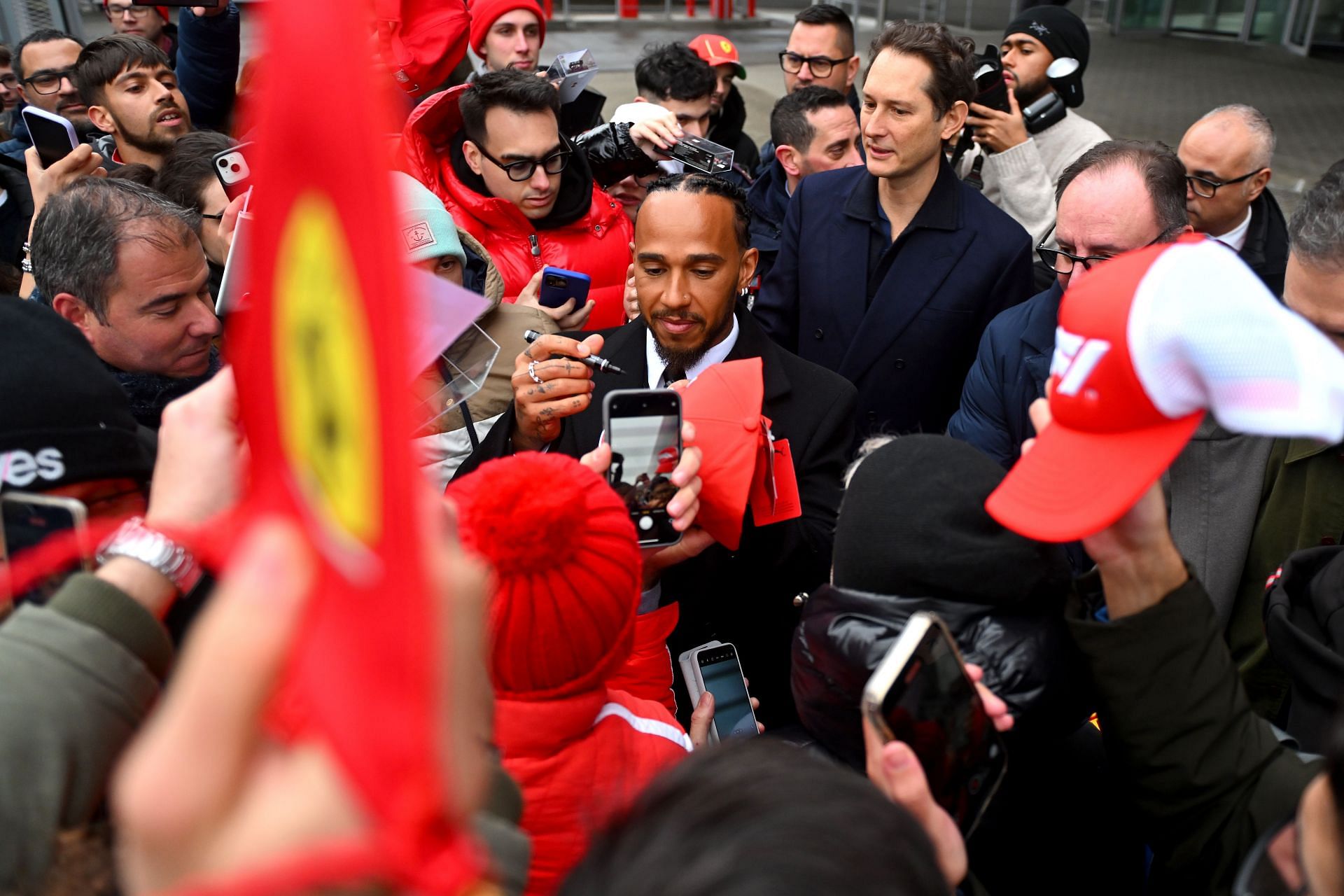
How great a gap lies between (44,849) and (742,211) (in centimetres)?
221

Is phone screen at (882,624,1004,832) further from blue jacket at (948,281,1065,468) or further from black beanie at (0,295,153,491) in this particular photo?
blue jacket at (948,281,1065,468)

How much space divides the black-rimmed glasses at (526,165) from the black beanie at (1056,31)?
8.37ft

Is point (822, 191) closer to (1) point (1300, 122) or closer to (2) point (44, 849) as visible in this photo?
(2) point (44, 849)

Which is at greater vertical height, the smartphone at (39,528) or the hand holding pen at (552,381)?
the smartphone at (39,528)

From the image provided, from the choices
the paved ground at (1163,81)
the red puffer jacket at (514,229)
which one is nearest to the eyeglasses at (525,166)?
the red puffer jacket at (514,229)

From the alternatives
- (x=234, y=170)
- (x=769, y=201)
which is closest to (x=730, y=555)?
(x=234, y=170)

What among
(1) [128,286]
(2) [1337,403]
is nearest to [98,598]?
→ (2) [1337,403]

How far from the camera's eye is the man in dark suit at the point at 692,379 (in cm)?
222

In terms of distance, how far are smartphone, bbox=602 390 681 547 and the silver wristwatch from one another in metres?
0.83

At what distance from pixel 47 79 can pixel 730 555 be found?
166 inches

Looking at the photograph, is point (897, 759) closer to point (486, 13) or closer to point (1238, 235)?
point (1238, 235)

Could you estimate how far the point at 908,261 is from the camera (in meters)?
3.23

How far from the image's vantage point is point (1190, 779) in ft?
4.12

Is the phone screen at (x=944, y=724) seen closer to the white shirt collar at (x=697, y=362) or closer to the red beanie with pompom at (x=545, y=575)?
the red beanie with pompom at (x=545, y=575)
